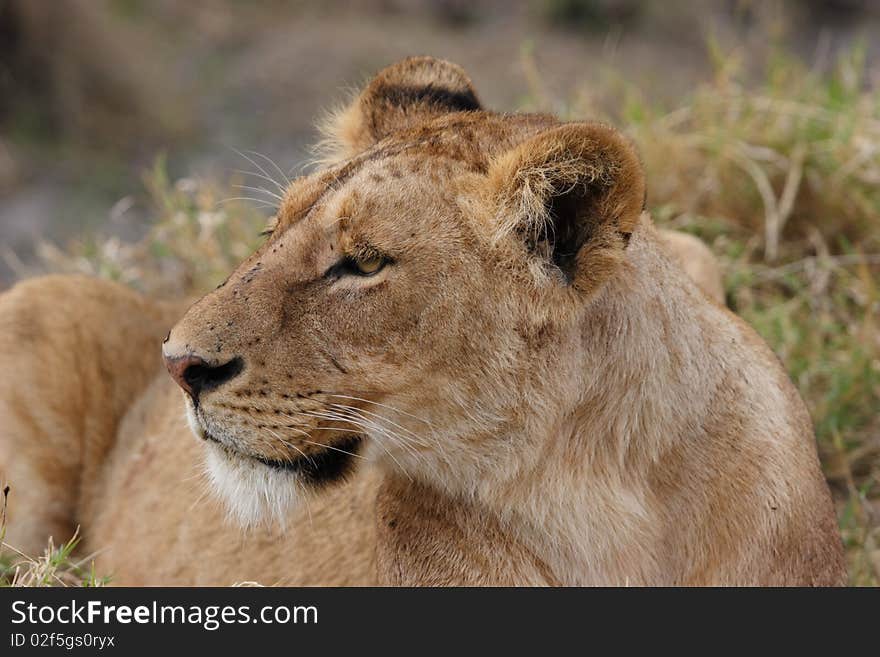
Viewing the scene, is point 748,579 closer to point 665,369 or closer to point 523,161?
point 665,369

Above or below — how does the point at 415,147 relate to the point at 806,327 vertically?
below

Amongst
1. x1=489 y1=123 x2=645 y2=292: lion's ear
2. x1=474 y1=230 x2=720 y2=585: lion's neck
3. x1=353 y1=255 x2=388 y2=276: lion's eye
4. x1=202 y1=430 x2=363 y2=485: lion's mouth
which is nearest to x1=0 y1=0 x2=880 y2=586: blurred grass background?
x1=202 y1=430 x2=363 y2=485: lion's mouth

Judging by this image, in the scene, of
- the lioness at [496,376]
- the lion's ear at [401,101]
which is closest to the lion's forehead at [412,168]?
the lioness at [496,376]

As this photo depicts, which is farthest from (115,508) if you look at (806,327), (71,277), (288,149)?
(288,149)

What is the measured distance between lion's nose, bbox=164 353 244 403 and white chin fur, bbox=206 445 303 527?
0.17 m

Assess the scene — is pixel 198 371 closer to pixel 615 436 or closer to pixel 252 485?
pixel 252 485

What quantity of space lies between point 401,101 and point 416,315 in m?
0.82

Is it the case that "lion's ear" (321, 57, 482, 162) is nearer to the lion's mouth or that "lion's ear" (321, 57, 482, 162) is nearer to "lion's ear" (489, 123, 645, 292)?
"lion's ear" (489, 123, 645, 292)

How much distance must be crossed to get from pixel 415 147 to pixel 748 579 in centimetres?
117

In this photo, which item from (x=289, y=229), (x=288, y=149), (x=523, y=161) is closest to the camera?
(x=523, y=161)

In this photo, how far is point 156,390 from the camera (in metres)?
4.16

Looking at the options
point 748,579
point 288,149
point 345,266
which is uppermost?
point 288,149

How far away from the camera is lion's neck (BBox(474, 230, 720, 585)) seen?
105 inches

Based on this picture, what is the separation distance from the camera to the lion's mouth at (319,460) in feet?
8.61
